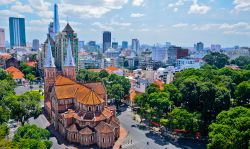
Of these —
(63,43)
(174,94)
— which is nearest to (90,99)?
(174,94)

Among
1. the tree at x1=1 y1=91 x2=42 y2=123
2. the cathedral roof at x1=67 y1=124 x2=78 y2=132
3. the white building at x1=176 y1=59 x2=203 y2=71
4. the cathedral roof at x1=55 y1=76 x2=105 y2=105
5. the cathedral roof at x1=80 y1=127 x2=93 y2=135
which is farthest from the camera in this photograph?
the white building at x1=176 y1=59 x2=203 y2=71

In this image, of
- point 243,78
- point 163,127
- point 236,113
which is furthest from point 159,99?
point 243,78

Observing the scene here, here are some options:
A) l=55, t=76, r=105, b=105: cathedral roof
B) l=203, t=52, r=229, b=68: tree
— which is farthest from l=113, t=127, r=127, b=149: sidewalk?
Answer: l=203, t=52, r=229, b=68: tree

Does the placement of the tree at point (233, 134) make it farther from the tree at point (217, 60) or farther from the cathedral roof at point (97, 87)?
the tree at point (217, 60)

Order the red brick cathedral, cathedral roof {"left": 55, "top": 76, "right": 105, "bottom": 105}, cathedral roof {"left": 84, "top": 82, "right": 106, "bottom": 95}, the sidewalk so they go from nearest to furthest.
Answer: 1. the red brick cathedral
2. the sidewalk
3. cathedral roof {"left": 55, "top": 76, "right": 105, "bottom": 105}
4. cathedral roof {"left": 84, "top": 82, "right": 106, "bottom": 95}

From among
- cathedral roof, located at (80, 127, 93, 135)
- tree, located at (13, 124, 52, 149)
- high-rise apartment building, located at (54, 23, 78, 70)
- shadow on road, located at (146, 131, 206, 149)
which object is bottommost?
shadow on road, located at (146, 131, 206, 149)

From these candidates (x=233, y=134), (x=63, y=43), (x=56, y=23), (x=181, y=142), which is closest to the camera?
(x=233, y=134)

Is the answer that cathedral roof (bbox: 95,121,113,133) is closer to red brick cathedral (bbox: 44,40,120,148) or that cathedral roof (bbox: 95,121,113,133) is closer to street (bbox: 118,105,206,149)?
red brick cathedral (bbox: 44,40,120,148)

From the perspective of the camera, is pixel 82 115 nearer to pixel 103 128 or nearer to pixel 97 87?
pixel 103 128
